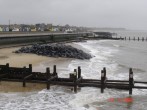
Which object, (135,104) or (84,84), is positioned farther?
(84,84)

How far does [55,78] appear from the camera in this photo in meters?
21.1

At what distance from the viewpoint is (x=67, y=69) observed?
30.1 meters

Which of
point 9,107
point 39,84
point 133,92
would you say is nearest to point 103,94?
point 133,92

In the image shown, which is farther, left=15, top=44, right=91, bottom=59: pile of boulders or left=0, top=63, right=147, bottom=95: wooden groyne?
left=15, top=44, right=91, bottom=59: pile of boulders

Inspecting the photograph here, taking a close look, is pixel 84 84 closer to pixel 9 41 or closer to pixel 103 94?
pixel 103 94

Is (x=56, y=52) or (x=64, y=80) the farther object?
(x=56, y=52)

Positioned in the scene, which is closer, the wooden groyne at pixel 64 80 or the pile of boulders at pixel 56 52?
the wooden groyne at pixel 64 80

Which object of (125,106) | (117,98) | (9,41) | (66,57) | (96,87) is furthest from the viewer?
(9,41)

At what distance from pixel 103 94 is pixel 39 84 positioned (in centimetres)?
438

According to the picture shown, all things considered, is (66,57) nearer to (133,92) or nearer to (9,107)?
(133,92)

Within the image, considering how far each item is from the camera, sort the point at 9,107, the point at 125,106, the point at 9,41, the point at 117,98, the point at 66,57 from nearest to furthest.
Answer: the point at 9,107 < the point at 125,106 < the point at 117,98 < the point at 66,57 < the point at 9,41

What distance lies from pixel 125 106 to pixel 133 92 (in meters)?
3.49

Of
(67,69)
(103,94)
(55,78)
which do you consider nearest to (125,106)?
(103,94)

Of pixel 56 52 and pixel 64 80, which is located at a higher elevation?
pixel 64 80
